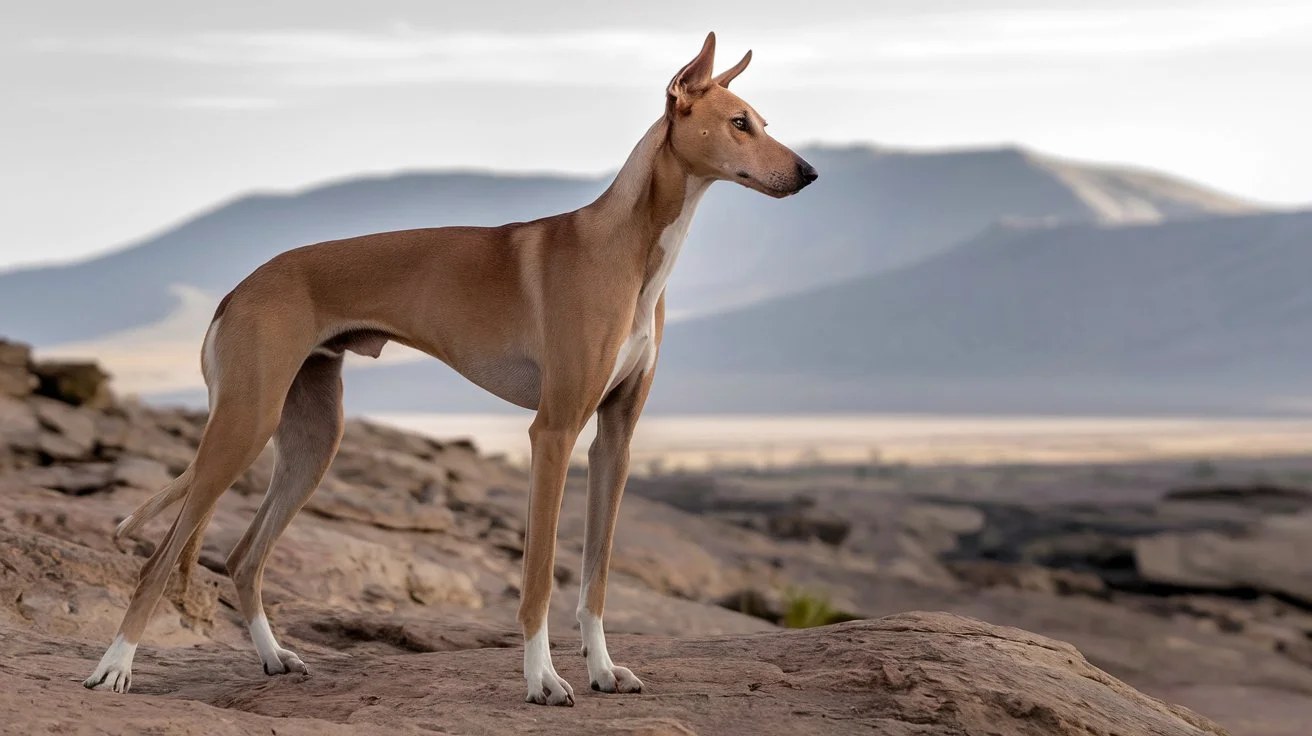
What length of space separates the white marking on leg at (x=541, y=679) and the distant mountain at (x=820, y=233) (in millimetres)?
132452

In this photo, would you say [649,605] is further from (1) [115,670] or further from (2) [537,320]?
(1) [115,670]

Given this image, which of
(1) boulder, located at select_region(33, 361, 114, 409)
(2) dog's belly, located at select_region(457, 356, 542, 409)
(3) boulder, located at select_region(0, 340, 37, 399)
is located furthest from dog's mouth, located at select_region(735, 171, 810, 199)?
(1) boulder, located at select_region(33, 361, 114, 409)

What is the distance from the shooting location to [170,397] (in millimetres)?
91750

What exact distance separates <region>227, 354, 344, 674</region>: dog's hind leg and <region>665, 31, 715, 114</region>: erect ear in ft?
7.05

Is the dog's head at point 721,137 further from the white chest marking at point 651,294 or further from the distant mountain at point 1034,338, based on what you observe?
the distant mountain at point 1034,338

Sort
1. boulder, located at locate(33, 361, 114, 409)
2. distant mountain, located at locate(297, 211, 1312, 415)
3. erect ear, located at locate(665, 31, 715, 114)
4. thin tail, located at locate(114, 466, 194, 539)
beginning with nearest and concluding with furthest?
1. erect ear, located at locate(665, 31, 715, 114)
2. thin tail, located at locate(114, 466, 194, 539)
3. boulder, located at locate(33, 361, 114, 409)
4. distant mountain, located at locate(297, 211, 1312, 415)

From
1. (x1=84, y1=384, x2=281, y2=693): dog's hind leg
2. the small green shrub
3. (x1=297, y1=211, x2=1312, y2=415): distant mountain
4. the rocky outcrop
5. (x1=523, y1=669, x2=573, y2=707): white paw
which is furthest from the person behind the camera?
(x1=297, y1=211, x2=1312, y2=415): distant mountain

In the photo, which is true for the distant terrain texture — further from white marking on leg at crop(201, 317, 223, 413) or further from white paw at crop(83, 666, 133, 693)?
white paw at crop(83, 666, 133, 693)

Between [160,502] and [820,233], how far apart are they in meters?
155

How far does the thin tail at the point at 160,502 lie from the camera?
6.98 metres

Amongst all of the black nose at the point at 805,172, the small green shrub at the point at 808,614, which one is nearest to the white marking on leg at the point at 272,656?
the black nose at the point at 805,172

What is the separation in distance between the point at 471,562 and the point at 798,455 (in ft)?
142

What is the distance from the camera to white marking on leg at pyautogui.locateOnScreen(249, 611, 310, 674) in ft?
23.3

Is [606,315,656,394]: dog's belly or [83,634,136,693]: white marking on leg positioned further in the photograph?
[606,315,656,394]: dog's belly
